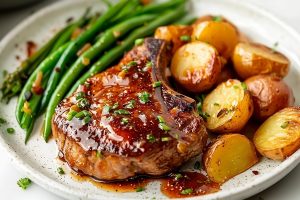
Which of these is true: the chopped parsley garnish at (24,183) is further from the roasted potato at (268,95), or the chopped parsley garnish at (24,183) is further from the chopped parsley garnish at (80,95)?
Result: the roasted potato at (268,95)

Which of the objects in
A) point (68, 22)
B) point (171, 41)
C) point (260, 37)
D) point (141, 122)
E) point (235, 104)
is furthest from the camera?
point (68, 22)

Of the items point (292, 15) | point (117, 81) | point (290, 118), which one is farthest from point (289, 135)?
point (292, 15)

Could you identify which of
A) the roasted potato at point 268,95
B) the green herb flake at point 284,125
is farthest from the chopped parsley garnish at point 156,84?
the green herb flake at point 284,125

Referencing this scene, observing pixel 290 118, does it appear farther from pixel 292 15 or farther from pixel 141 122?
pixel 292 15

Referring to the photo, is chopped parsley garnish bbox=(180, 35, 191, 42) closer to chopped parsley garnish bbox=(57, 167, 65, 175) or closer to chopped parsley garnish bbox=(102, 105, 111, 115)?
chopped parsley garnish bbox=(102, 105, 111, 115)

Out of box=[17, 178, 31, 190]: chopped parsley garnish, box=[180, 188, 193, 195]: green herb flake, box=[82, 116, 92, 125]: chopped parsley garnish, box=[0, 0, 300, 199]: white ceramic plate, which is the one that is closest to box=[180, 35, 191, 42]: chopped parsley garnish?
box=[0, 0, 300, 199]: white ceramic plate

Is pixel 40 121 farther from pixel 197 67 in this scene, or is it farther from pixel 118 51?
pixel 197 67
